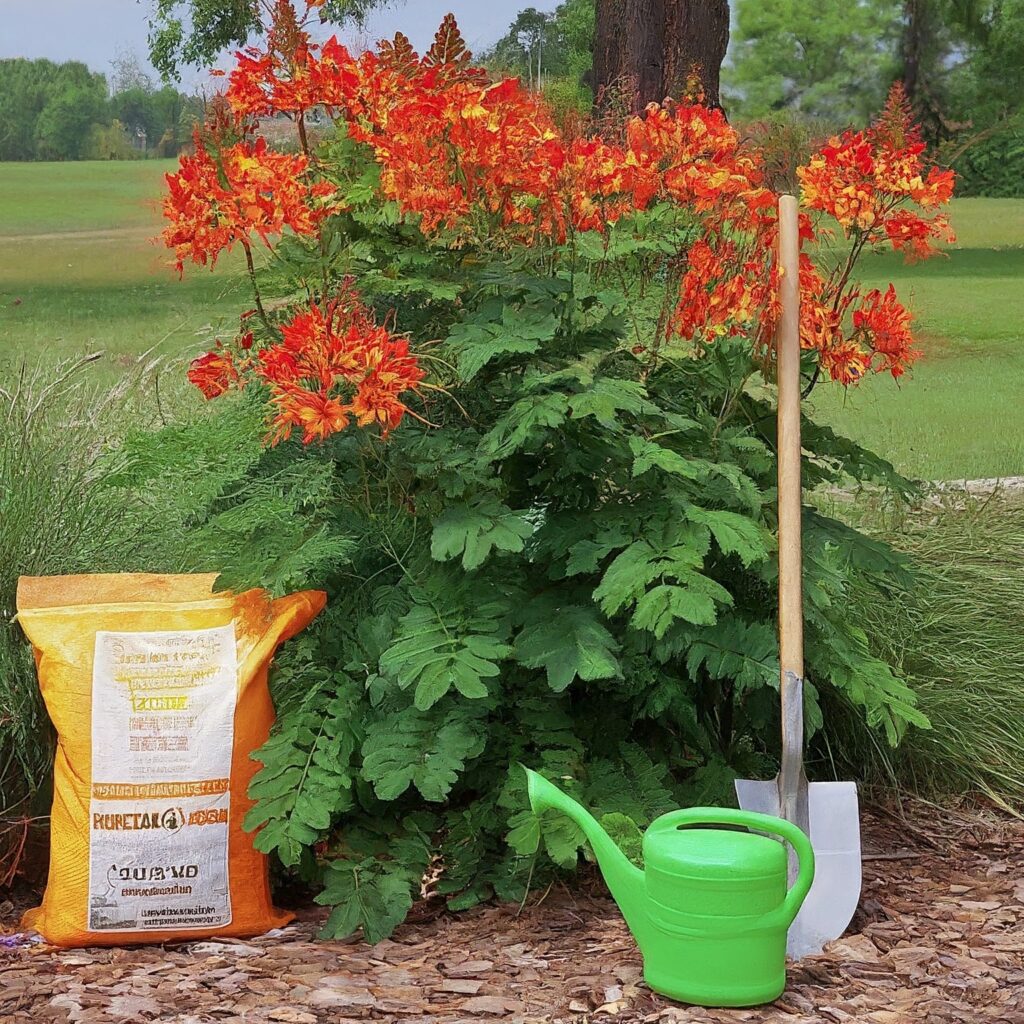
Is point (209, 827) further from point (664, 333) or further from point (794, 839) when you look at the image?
point (664, 333)

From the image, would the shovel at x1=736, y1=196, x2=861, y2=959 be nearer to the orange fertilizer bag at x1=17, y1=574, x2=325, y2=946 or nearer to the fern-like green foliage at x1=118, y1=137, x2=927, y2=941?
the fern-like green foliage at x1=118, y1=137, x2=927, y2=941

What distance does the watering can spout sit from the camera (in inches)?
80.8

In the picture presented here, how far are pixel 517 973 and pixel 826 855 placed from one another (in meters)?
0.58

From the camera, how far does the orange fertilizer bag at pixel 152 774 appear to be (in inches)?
91.8

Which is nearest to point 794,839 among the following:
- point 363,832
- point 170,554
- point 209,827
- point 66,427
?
point 363,832

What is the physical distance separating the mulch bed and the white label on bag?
8cm

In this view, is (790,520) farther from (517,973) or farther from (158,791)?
(158,791)

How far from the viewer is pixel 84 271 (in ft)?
24.2

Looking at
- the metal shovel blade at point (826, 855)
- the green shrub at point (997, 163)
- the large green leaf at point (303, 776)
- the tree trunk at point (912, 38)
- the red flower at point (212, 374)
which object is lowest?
the metal shovel blade at point (826, 855)

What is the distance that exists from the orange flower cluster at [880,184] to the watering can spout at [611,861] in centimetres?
111

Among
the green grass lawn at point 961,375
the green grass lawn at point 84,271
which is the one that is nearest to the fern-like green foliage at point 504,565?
the green grass lawn at point 961,375

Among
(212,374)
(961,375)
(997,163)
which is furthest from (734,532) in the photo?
(997,163)

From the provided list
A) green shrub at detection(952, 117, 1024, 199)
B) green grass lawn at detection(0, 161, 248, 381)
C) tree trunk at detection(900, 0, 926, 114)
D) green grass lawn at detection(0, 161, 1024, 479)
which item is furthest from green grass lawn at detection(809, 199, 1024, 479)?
green grass lawn at detection(0, 161, 248, 381)

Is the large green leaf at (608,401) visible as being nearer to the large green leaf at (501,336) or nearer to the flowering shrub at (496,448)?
the flowering shrub at (496,448)
